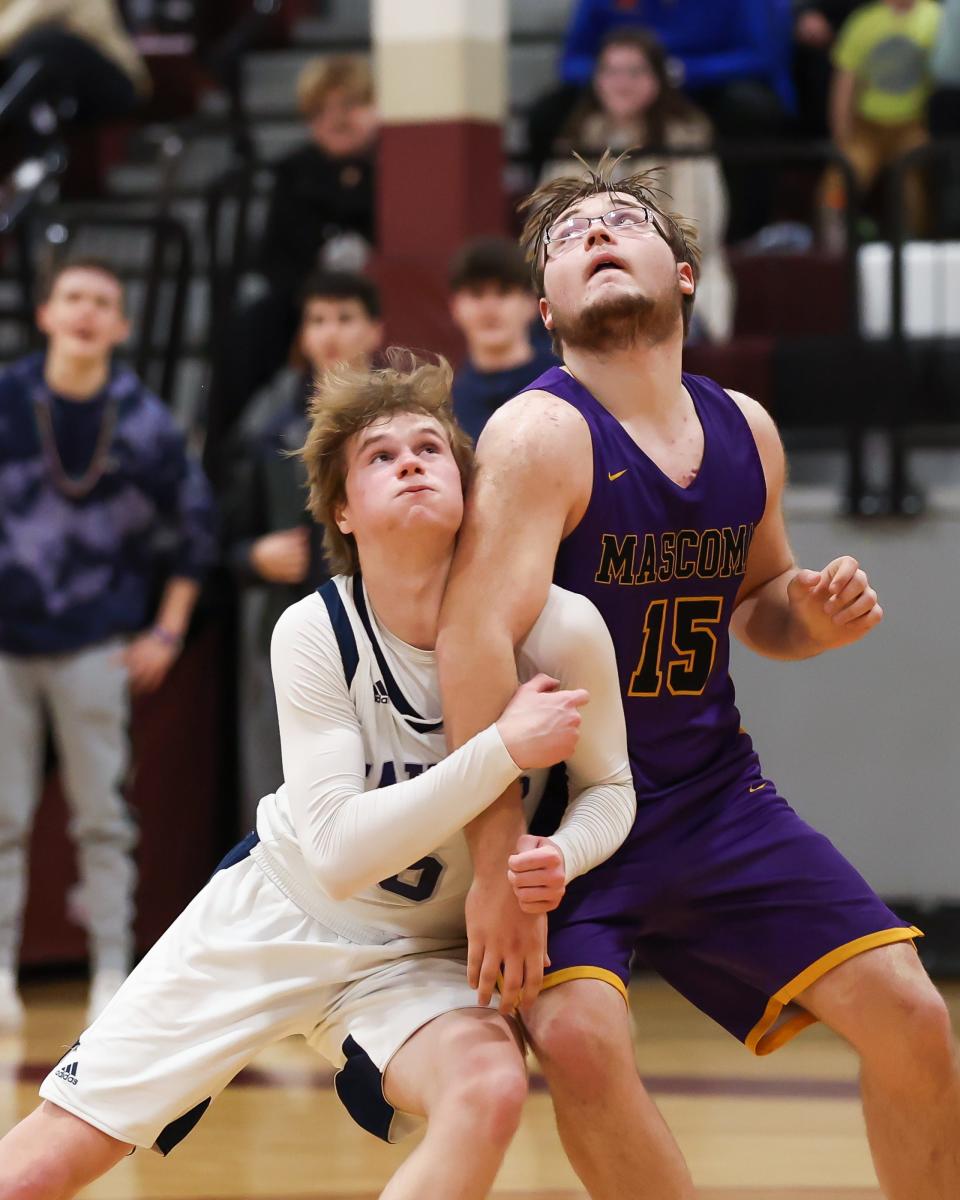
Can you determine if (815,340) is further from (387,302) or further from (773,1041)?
(773,1041)

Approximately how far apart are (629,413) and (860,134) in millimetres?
5014


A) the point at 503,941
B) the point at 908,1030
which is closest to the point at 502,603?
the point at 503,941

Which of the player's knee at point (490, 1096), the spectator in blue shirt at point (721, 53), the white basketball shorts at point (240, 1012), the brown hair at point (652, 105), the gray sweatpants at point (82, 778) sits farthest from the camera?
the spectator in blue shirt at point (721, 53)

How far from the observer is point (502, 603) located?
2.96 meters

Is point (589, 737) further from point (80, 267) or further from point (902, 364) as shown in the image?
point (902, 364)

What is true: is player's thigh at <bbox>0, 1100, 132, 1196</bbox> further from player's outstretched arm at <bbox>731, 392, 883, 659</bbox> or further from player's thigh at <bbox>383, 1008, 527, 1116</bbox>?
player's outstretched arm at <bbox>731, 392, 883, 659</bbox>

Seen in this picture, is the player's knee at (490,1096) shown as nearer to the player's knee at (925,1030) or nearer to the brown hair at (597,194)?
the player's knee at (925,1030)

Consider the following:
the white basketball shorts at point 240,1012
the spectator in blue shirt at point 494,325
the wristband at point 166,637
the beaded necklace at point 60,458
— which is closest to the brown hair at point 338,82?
the beaded necklace at point 60,458

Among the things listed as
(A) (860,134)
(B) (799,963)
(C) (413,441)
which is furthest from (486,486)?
(A) (860,134)

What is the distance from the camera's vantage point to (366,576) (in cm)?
308

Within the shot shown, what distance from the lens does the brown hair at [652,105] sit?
6.77 meters

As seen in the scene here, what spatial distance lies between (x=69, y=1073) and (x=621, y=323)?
1429 millimetres

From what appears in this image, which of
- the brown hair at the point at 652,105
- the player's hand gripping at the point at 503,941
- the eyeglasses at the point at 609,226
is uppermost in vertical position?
the brown hair at the point at 652,105

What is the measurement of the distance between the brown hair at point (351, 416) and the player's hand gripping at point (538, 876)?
1.96 feet
